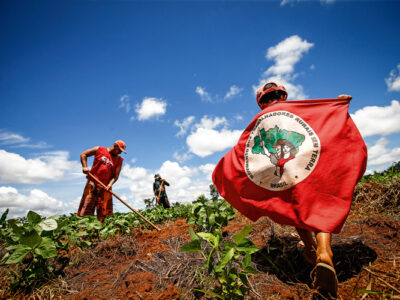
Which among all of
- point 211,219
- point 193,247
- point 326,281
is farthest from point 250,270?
point 211,219

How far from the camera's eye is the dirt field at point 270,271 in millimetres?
1604

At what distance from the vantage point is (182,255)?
2275 millimetres

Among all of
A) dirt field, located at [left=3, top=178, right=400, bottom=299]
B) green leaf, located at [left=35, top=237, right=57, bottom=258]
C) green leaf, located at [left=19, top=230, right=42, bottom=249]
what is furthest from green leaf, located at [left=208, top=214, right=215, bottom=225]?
green leaf, located at [left=19, top=230, right=42, bottom=249]

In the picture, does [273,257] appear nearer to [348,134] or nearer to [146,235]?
[348,134]

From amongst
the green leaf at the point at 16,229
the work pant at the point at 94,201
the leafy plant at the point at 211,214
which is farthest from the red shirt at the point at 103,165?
the green leaf at the point at 16,229

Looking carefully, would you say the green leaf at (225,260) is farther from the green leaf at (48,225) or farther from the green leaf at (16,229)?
the green leaf at (16,229)

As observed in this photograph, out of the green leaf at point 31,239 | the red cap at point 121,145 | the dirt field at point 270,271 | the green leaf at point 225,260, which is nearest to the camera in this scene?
the green leaf at point 225,260

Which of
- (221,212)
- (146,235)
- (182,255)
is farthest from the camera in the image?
(146,235)

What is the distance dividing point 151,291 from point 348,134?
2.31 metres

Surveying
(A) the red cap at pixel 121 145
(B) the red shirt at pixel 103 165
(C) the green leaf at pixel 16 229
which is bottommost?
(C) the green leaf at pixel 16 229

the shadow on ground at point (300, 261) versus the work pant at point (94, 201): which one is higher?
the work pant at point (94, 201)

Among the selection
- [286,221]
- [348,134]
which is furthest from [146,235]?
[348,134]

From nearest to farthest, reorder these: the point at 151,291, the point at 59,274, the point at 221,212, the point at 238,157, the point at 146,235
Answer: the point at 151,291 < the point at 59,274 < the point at 238,157 < the point at 221,212 < the point at 146,235

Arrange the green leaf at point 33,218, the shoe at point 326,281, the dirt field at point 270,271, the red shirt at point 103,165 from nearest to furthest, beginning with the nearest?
the shoe at point 326,281, the dirt field at point 270,271, the green leaf at point 33,218, the red shirt at point 103,165
